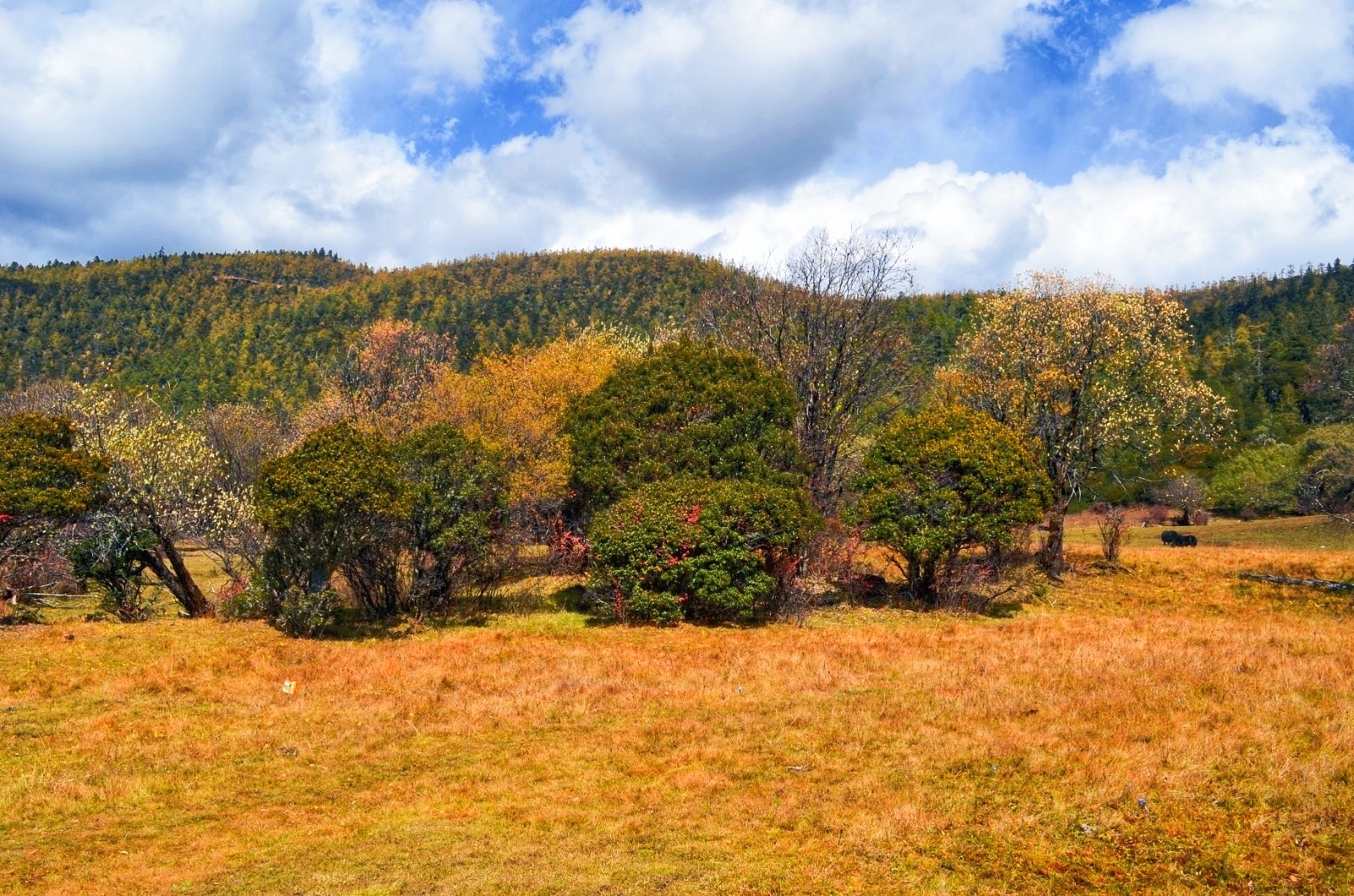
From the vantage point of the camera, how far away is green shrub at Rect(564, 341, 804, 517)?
2644 centimetres

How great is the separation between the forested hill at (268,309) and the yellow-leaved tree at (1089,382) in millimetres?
75022

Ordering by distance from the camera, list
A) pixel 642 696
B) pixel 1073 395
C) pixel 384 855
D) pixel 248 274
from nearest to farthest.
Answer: pixel 384 855
pixel 642 696
pixel 1073 395
pixel 248 274

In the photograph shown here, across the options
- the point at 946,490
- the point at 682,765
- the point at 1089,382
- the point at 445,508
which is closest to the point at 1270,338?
the point at 1089,382

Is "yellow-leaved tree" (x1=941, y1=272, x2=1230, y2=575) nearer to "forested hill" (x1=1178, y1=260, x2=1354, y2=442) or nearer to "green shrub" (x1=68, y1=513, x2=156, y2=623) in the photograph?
"green shrub" (x1=68, y1=513, x2=156, y2=623)

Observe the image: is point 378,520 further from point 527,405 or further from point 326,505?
point 527,405

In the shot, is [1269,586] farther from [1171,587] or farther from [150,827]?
[150,827]

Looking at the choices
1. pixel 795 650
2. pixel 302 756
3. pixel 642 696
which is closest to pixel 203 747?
pixel 302 756

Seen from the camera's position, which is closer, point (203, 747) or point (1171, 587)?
point (203, 747)

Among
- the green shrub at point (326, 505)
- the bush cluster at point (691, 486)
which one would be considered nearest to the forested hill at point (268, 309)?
the bush cluster at point (691, 486)

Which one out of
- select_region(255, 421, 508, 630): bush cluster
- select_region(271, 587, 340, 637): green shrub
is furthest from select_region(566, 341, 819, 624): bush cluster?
select_region(271, 587, 340, 637): green shrub

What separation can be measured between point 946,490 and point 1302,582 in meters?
13.6

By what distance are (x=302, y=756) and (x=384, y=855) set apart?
13.8ft

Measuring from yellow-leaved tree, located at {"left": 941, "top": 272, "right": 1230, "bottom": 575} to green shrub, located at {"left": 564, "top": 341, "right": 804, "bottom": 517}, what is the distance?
436 inches

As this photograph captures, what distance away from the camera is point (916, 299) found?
150 m
